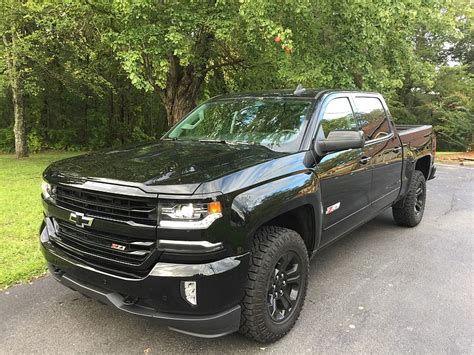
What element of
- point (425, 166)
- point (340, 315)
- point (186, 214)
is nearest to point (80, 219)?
point (186, 214)

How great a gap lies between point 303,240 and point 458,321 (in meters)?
1.41

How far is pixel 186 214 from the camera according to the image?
8.30 ft

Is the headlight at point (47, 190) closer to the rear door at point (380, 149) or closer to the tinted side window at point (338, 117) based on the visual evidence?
the tinted side window at point (338, 117)

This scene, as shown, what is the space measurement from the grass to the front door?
2.93 meters

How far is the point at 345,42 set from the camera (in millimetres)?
9094

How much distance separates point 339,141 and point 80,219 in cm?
208

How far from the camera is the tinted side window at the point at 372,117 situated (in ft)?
15.2

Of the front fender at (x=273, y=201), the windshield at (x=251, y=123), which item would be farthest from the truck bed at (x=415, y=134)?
the front fender at (x=273, y=201)

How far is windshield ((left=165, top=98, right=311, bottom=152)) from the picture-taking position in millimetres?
3664

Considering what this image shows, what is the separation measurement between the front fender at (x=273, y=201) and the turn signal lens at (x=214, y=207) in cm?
11

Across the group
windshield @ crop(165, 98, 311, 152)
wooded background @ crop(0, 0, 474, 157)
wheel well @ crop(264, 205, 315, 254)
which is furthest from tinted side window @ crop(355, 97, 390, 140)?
wooded background @ crop(0, 0, 474, 157)

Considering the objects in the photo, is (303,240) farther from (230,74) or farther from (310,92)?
(230,74)

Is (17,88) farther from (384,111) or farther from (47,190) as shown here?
(384,111)

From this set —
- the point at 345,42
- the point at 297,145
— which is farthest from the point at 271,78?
the point at 297,145
